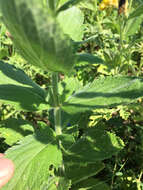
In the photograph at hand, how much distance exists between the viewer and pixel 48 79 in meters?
2.28

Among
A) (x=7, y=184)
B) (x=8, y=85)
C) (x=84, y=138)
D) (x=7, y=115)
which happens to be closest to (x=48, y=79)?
(x=7, y=115)

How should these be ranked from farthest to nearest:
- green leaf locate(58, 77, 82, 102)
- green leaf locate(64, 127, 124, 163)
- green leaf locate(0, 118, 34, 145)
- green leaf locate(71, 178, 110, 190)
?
green leaf locate(71, 178, 110, 190) < green leaf locate(0, 118, 34, 145) < green leaf locate(64, 127, 124, 163) < green leaf locate(58, 77, 82, 102)

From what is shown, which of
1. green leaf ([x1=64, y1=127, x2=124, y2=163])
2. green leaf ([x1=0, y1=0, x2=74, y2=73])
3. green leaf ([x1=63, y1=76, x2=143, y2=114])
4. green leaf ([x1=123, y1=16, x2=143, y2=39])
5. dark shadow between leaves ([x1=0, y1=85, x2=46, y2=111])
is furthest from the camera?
green leaf ([x1=123, y1=16, x2=143, y2=39])

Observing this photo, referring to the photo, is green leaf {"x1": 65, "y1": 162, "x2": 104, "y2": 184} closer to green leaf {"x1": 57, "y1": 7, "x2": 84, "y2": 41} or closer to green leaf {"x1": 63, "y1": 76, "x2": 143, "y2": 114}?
green leaf {"x1": 63, "y1": 76, "x2": 143, "y2": 114}

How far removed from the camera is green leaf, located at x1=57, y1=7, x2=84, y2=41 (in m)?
0.86

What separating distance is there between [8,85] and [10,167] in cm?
32

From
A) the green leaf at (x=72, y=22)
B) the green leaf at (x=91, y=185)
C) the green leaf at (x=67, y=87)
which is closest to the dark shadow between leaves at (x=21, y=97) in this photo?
the green leaf at (x=67, y=87)

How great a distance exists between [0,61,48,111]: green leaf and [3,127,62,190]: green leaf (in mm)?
138

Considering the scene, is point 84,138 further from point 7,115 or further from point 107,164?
point 7,115

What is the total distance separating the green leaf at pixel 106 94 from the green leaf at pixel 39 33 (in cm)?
23

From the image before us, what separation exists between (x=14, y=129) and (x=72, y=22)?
67cm

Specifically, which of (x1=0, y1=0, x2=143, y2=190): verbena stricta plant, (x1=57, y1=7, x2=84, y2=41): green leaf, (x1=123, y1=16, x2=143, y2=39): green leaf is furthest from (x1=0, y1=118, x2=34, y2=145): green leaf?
(x1=123, y1=16, x2=143, y2=39): green leaf

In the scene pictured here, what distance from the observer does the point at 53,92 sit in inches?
34.6

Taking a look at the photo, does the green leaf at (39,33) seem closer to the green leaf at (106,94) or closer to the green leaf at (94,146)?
the green leaf at (106,94)
